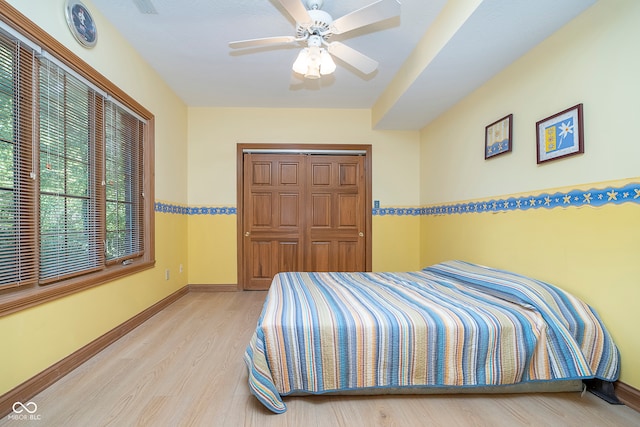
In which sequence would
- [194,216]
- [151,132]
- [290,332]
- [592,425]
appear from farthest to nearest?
[194,216] < [151,132] < [290,332] < [592,425]

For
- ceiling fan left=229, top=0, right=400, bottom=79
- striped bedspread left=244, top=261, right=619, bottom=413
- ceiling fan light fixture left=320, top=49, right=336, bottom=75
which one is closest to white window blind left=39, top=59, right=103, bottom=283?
ceiling fan left=229, top=0, right=400, bottom=79

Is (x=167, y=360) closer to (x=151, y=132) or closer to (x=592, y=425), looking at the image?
(x=151, y=132)

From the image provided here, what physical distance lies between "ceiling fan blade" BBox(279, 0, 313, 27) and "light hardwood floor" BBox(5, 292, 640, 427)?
218cm

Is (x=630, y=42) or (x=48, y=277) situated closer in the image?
(x=630, y=42)

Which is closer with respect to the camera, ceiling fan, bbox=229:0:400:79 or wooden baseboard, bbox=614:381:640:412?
wooden baseboard, bbox=614:381:640:412

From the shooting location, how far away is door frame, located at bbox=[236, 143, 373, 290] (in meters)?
3.89

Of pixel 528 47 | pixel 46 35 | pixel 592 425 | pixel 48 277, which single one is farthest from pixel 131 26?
pixel 592 425

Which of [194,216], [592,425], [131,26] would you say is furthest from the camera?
[194,216]

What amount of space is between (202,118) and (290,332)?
342 centimetres

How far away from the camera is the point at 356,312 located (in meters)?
1.60

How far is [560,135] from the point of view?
1.85m

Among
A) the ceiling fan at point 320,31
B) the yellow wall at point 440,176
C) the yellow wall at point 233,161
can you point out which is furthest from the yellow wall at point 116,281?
the ceiling fan at point 320,31

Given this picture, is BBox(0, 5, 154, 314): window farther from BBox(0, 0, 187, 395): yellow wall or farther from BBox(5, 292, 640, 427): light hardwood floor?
BBox(5, 292, 640, 427): light hardwood floor

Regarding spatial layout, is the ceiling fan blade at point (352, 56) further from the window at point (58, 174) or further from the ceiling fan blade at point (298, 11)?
the window at point (58, 174)
